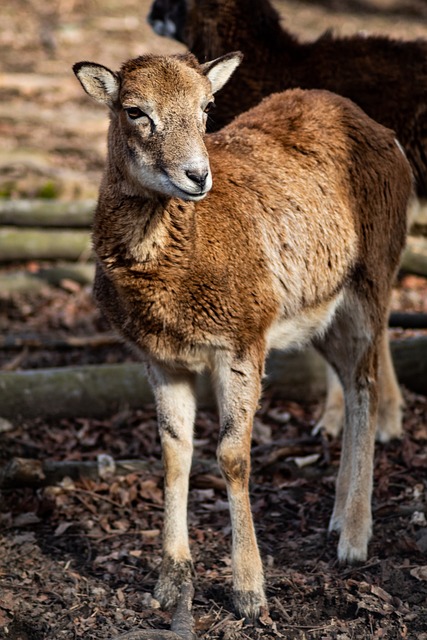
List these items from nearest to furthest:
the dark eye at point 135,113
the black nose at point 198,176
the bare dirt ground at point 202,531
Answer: the black nose at point 198,176, the dark eye at point 135,113, the bare dirt ground at point 202,531

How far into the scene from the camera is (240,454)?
5199mm

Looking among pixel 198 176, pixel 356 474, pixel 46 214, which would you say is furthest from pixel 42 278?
pixel 198 176

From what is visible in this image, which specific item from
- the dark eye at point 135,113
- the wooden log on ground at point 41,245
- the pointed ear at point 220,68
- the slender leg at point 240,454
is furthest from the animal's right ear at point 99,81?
the wooden log on ground at point 41,245

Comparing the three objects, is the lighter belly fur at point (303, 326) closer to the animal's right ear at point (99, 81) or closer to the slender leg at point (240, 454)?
the slender leg at point (240, 454)

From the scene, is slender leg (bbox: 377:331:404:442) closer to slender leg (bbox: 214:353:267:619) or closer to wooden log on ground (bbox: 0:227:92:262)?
slender leg (bbox: 214:353:267:619)

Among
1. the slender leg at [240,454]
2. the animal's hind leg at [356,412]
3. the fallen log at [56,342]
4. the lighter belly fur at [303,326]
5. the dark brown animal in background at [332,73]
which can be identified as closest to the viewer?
the slender leg at [240,454]

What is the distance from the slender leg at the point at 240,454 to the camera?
A: 512 cm

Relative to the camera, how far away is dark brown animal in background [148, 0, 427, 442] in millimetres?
7348

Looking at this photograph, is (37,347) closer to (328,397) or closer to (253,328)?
(328,397)

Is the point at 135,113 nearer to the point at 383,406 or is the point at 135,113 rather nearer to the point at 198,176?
the point at 198,176

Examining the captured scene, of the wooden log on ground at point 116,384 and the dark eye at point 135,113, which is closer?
the dark eye at point 135,113

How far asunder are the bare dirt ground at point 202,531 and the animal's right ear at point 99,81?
279cm

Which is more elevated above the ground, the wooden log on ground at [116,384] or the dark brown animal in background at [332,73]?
the dark brown animal in background at [332,73]

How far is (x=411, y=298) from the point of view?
9.70 metres
